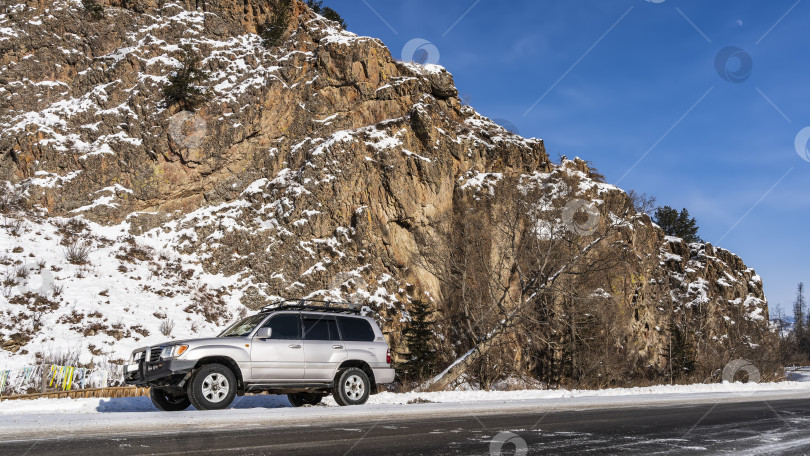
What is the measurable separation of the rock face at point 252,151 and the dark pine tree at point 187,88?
77cm

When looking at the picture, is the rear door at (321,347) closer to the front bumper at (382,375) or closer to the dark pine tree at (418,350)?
the front bumper at (382,375)

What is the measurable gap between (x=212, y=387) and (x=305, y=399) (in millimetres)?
3056

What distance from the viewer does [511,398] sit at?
1487cm

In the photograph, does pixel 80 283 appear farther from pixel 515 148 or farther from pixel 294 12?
pixel 515 148

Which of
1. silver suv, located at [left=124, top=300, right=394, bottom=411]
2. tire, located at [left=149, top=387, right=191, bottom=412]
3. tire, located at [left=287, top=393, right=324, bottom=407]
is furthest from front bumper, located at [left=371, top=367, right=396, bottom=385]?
tire, located at [left=149, top=387, right=191, bottom=412]

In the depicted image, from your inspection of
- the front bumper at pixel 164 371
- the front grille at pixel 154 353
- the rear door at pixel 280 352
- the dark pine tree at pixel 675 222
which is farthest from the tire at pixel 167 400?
the dark pine tree at pixel 675 222

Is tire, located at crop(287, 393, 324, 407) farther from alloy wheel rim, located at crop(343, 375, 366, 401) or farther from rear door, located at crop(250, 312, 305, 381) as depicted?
rear door, located at crop(250, 312, 305, 381)

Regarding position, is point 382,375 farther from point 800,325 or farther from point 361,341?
point 800,325

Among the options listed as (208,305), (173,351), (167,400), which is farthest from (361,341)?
(208,305)

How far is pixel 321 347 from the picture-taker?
38.6ft

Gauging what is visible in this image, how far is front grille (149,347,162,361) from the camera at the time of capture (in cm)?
1054

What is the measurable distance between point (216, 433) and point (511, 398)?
961cm

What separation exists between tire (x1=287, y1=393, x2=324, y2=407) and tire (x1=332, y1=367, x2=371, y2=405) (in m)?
0.91

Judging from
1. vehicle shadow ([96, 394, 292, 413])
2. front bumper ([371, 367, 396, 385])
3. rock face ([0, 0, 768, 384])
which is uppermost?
rock face ([0, 0, 768, 384])
